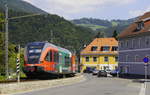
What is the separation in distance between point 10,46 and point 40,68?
17.6 metres

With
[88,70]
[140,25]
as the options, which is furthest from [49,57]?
[88,70]

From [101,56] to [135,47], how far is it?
3331 centimetres

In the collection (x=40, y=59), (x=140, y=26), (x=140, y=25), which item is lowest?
(x=40, y=59)

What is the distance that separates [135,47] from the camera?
6156 cm

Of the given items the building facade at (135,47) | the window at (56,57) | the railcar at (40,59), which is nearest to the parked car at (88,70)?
the building facade at (135,47)

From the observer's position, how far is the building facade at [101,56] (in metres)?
94.5

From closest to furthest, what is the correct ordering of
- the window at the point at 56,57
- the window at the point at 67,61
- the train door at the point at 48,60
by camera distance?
1. the train door at the point at 48,60
2. the window at the point at 56,57
3. the window at the point at 67,61

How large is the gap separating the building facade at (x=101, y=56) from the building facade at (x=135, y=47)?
2497cm

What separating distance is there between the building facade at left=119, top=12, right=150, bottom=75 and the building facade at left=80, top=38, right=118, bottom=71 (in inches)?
983

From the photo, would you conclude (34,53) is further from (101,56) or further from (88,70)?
(101,56)

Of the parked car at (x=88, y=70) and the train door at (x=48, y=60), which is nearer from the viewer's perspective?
the train door at (x=48, y=60)

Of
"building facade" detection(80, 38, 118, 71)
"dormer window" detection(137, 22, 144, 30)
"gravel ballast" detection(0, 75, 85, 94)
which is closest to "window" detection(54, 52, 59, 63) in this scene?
"gravel ballast" detection(0, 75, 85, 94)

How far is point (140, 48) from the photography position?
59.3m

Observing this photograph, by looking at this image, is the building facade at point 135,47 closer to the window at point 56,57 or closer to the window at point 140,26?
the window at point 140,26
